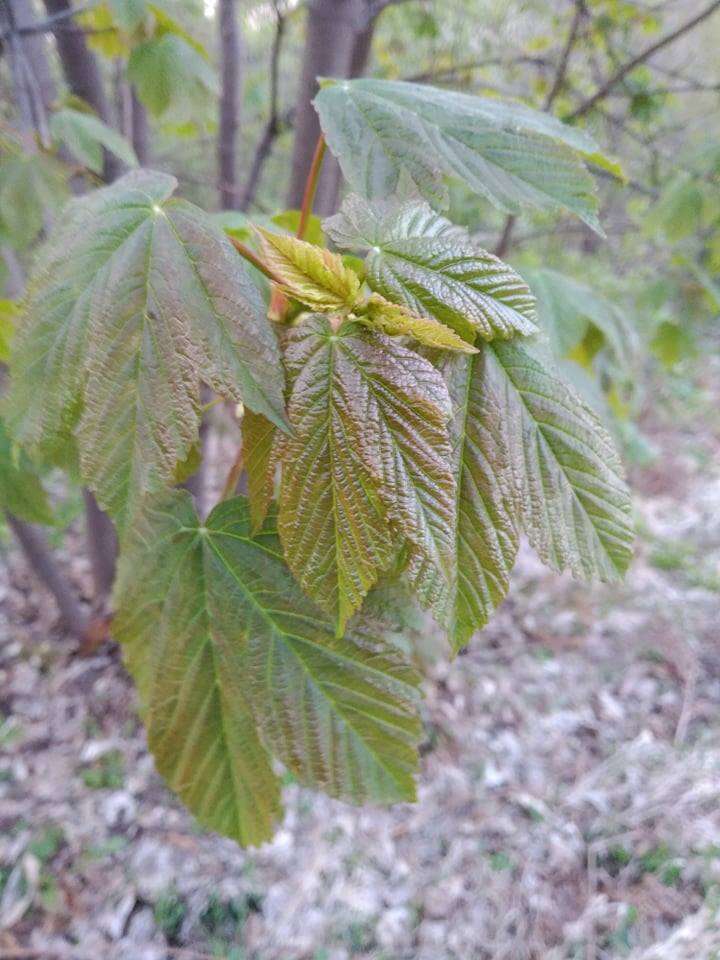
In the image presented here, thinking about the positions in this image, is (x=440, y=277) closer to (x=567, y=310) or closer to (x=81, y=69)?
(x=567, y=310)

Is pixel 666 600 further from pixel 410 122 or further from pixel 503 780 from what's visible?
pixel 410 122

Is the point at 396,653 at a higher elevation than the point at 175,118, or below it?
below

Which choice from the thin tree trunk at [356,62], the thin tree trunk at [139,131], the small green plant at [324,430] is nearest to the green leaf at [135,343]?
the small green plant at [324,430]

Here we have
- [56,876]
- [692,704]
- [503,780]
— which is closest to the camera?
[56,876]

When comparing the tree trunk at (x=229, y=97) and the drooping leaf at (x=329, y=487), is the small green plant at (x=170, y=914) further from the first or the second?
the tree trunk at (x=229, y=97)

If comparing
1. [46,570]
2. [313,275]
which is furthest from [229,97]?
[313,275]

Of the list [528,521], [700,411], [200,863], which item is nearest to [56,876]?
[200,863]
